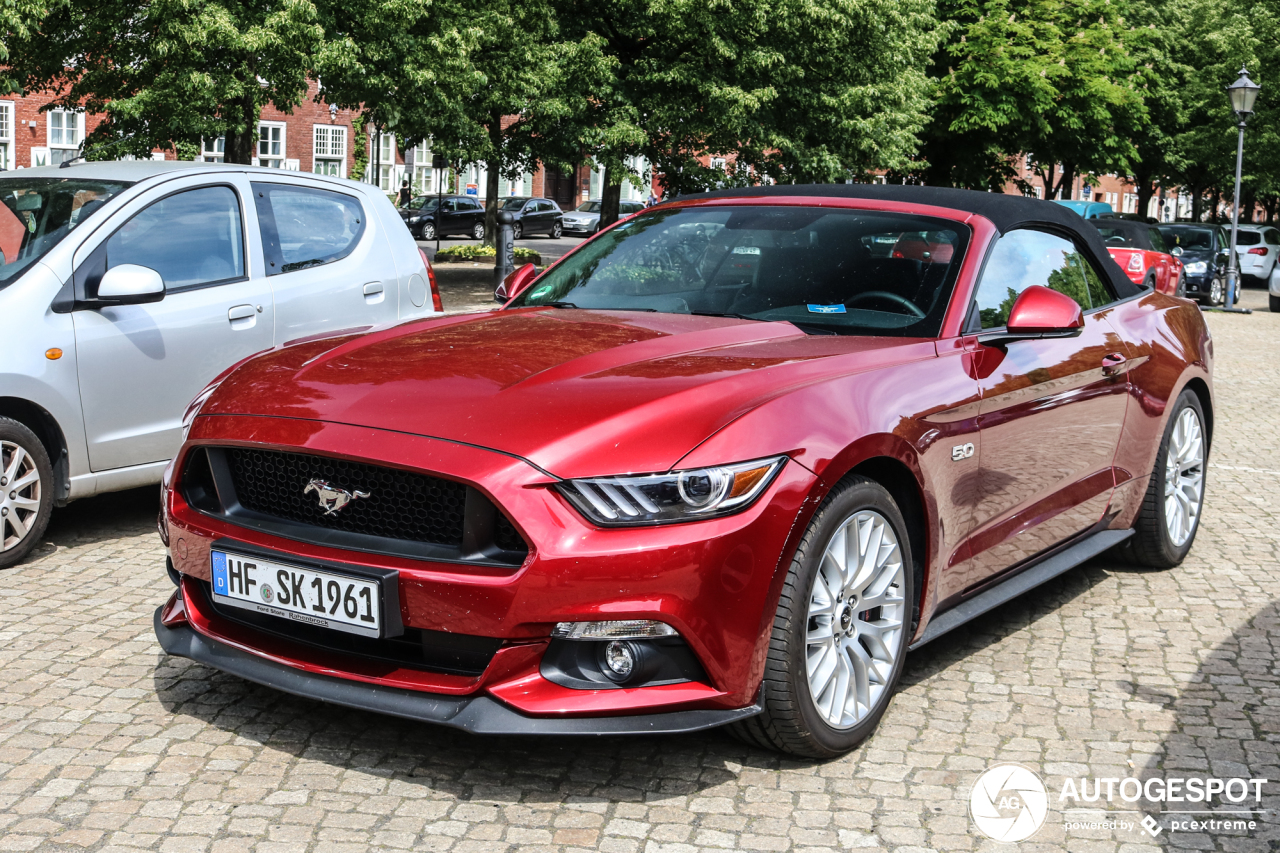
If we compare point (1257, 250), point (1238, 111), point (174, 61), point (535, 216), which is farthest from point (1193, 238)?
point (535, 216)

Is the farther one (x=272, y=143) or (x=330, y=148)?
(x=330, y=148)

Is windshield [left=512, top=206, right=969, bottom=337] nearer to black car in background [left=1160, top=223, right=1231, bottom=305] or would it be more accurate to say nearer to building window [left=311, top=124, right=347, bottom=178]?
black car in background [left=1160, top=223, right=1231, bottom=305]

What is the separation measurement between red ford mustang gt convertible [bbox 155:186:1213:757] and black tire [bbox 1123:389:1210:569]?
103 cm

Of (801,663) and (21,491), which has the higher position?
(801,663)

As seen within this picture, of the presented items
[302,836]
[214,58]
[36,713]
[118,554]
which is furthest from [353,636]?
[214,58]

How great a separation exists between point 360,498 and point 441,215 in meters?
44.6

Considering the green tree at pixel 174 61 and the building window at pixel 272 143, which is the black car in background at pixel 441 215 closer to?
the building window at pixel 272 143

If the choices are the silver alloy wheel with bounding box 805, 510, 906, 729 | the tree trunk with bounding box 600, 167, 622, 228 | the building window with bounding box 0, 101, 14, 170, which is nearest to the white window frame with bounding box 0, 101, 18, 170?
the building window with bounding box 0, 101, 14, 170

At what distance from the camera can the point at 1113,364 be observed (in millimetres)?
5266

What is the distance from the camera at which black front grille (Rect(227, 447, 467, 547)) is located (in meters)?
3.37

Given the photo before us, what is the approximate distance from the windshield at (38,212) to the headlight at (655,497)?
3741mm

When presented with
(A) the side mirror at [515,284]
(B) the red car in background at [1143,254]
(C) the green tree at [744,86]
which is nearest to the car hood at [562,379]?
(A) the side mirror at [515,284]

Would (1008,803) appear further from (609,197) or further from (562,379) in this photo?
(609,197)

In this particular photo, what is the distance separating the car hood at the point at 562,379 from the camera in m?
3.32
